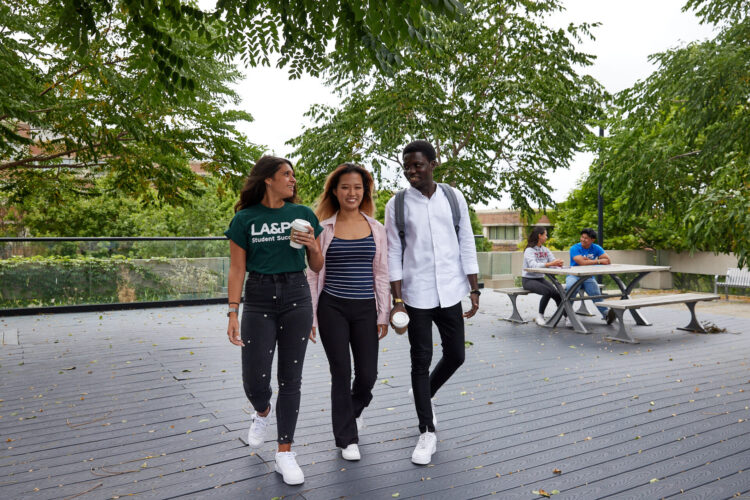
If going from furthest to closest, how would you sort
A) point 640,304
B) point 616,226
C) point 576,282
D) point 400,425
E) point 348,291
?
point 616,226
point 576,282
point 640,304
point 400,425
point 348,291

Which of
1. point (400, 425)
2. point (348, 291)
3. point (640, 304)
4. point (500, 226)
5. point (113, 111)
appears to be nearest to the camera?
point (348, 291)

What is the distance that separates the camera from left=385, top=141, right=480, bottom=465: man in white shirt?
3.52 m

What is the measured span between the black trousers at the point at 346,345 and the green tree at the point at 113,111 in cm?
294

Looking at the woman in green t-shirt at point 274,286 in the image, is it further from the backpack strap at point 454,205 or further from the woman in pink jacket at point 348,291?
the backpack strap at point 454,205

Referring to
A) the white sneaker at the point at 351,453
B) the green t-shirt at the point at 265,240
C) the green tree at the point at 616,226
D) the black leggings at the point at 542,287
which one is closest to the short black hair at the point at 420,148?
the green t-shirt at the point at 265,240

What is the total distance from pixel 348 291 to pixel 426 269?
1.81ft

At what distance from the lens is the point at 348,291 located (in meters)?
3.33

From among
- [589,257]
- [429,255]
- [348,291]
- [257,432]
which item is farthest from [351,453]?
[589,257]

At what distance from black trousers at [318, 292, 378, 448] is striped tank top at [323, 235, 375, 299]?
0.15ft

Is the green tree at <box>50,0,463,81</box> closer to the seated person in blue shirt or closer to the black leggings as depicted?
the black leggings

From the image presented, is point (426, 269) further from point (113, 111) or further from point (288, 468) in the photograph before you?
point (113, 111)

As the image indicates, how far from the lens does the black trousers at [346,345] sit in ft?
10.9

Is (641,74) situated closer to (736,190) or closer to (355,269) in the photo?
(736,190)

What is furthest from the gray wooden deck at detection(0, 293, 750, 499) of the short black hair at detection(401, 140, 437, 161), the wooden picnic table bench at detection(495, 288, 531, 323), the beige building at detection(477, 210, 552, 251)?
the beige building at detection(477, 210, 552, 251)
